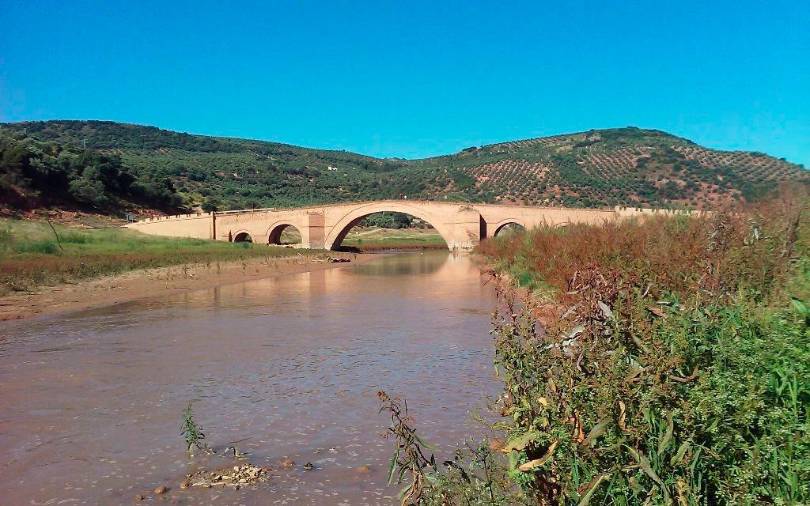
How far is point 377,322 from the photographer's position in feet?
41.9

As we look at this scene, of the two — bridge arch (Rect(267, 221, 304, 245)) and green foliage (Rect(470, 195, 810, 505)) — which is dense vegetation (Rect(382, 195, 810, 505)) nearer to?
green foliage (Rect(470, 195, 810, 505))

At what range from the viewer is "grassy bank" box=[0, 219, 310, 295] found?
61.8 feet

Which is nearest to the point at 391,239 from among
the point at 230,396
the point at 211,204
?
the point at 211,204

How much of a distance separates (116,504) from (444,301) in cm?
1287

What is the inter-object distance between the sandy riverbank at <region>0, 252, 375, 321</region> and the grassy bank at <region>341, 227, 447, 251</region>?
3536 cm

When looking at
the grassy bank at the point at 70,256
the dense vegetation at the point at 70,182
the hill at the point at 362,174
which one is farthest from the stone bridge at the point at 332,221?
the grassy bank at the point at 70,256

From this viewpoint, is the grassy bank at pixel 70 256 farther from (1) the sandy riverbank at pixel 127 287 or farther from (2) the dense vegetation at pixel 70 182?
(2) the dense vegetation at pixel 70 182

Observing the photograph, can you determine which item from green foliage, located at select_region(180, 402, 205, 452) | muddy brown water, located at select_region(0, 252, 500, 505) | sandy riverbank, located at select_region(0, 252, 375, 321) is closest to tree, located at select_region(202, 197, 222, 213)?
sandy riverbank, located at select_region(0, 252, 375, 321)

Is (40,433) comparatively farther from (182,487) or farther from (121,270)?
(121,270)

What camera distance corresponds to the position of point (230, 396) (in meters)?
7.02

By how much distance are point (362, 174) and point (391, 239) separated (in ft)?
203

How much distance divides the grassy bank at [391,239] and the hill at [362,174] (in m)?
12.8

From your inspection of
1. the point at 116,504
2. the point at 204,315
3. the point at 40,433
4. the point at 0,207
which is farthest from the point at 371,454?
the point at 0,207

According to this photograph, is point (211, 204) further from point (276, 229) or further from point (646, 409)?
point (646, 409)
